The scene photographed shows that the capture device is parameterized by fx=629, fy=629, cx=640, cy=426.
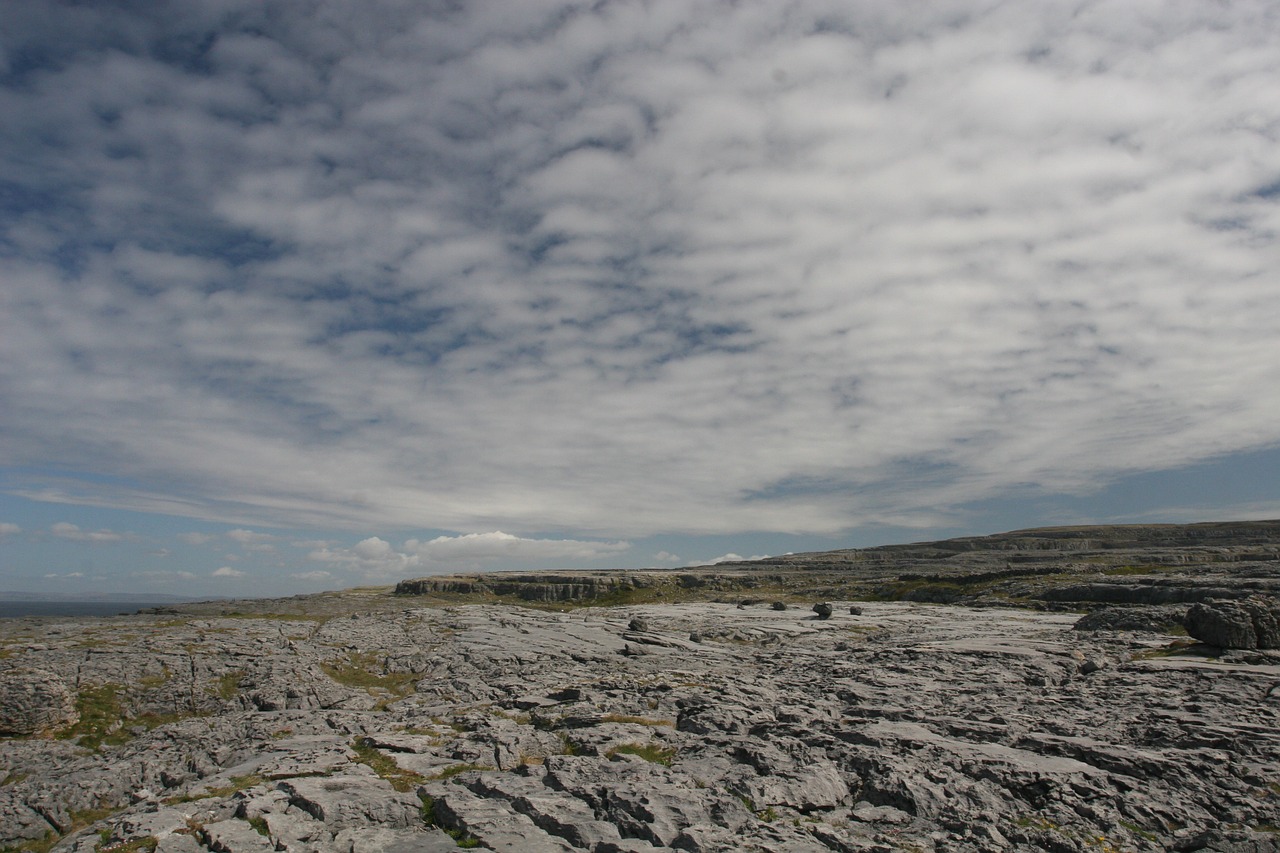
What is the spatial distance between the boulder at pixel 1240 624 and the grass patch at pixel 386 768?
4016 centimetres

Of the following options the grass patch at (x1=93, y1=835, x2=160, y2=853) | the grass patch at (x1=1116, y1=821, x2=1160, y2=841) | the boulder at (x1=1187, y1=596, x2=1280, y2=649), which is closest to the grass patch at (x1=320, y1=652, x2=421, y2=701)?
the grass patch at (x1=93, y1=835, x2=160, y2=853)

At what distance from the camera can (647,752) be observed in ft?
71.5

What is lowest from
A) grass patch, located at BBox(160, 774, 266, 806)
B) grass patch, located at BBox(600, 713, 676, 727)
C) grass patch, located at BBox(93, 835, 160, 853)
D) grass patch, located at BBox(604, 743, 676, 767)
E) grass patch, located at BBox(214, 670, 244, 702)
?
grass patch, located at BBox(214, 670, 244, 702)

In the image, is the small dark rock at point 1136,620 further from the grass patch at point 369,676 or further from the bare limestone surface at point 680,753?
the grass patch at point 369,676

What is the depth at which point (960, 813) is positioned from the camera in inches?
634

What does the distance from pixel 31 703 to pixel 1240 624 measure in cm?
6221

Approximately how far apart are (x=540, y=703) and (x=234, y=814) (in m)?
14.8

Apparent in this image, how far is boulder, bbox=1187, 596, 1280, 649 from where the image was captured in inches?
1303

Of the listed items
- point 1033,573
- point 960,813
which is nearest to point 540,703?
point 960,813

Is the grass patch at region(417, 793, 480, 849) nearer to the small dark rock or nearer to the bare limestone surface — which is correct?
Result: the bare limestone surface

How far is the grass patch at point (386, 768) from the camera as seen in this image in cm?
1920

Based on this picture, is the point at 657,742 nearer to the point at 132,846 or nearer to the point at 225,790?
the point at 225,790

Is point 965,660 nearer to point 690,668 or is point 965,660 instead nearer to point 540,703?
point 690,668

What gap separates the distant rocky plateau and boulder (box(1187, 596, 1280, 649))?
12 centimetres
